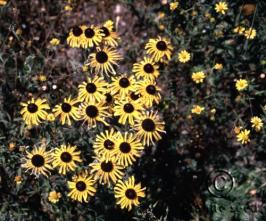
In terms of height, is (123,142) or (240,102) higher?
(240,102)

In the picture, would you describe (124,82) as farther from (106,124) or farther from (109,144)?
(109,144)

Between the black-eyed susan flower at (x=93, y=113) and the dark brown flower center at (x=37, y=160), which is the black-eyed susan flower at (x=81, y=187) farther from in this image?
the black-eyed susan flower at (x=93, y=113)

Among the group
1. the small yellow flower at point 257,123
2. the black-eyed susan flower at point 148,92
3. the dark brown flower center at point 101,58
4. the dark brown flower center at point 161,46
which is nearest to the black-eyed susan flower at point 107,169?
A: the black-eyed susan flower at point 148,92

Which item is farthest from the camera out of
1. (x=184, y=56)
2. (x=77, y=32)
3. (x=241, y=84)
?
(x=184, y=56)

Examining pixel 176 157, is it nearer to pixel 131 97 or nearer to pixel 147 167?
pixel 147 167

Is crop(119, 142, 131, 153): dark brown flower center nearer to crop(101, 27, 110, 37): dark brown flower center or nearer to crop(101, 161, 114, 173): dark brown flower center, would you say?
crop(101, 161, 114, 173): dark brown flower center

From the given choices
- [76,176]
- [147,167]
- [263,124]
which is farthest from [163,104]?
[76,176]

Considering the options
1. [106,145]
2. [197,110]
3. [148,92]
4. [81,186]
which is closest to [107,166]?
[106,145]
